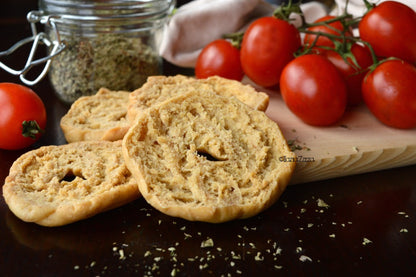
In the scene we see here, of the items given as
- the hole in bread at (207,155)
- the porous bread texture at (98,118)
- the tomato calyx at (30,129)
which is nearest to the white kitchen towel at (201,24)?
the porous bread texture at (98,118)

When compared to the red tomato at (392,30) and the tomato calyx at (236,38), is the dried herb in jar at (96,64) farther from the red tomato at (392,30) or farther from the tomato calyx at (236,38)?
the red tomato at (392,30)

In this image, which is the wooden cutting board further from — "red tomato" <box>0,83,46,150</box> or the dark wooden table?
"red tomato" <box>0,83,46,150</box>

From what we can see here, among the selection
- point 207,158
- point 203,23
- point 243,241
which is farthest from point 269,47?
point 243,241

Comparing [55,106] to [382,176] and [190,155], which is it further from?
[382,176]

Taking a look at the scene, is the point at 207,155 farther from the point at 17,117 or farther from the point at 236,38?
the point at 236,38

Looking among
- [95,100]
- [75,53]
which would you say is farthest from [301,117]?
[75,53]
